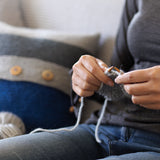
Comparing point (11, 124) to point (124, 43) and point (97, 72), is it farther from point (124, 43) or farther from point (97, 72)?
point (124, 43)

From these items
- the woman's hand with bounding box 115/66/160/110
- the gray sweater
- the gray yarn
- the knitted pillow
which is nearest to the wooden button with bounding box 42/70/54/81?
the knitted pillow

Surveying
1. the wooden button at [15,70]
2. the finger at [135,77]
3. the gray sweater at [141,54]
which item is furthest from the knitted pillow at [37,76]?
the finger at [135,77]

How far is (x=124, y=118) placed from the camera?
61cm

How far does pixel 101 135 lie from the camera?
0.62 meters

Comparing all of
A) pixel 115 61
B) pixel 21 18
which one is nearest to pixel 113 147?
pixel 115 61

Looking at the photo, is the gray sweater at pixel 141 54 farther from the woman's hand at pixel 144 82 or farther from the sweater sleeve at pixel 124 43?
the woman's hand at pixel 144 82

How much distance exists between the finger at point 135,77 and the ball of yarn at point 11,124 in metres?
0.34

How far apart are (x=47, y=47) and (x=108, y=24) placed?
0.26 metres

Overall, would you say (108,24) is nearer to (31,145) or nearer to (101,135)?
(101,135)

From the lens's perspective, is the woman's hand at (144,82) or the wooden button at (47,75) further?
the wooden button at (47,75)

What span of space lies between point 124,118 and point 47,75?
0.97 feet

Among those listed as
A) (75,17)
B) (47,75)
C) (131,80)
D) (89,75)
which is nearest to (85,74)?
(89,75)

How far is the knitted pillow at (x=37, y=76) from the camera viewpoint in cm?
74

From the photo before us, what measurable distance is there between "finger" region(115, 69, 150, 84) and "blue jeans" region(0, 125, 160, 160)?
0.52ft
